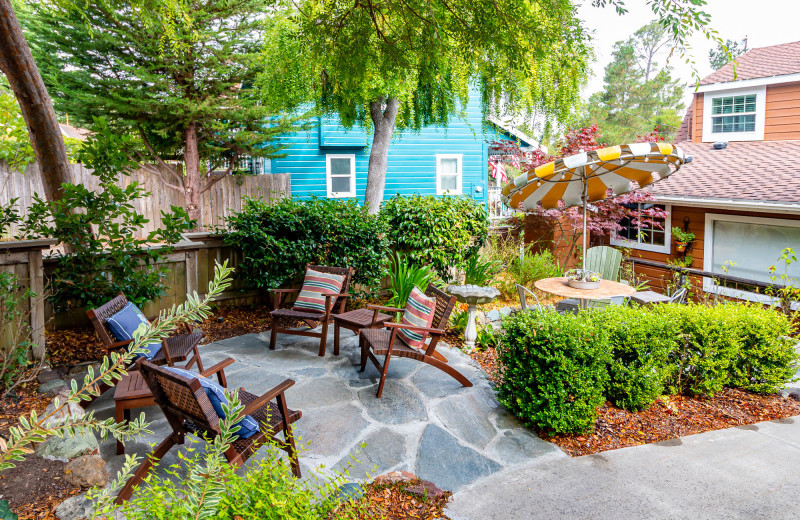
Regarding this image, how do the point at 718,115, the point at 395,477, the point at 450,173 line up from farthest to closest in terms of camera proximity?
the point at 450,173
the point at 718,115
the point at 395,477

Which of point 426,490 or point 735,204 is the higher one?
point 735,204

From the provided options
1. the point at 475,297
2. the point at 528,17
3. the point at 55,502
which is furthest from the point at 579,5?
the point at 55,502

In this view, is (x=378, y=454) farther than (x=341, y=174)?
No

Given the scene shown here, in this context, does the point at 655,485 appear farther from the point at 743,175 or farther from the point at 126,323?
the point at 743,175

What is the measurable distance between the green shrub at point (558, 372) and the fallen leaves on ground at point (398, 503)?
1197 mm

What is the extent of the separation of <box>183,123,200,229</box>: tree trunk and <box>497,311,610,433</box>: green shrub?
349 inches

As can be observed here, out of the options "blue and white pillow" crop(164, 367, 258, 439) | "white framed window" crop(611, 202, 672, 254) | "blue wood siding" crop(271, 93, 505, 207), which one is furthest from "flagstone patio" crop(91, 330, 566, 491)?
"blue wood siding" crop(271, 93, 505, 207)

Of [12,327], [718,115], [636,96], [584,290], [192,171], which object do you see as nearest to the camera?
[12,327]

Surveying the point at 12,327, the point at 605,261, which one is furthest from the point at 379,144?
the point at 12,327

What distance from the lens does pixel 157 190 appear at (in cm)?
1175

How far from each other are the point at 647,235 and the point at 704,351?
7509 millimetres

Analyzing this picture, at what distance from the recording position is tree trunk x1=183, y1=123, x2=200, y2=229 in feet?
36.4

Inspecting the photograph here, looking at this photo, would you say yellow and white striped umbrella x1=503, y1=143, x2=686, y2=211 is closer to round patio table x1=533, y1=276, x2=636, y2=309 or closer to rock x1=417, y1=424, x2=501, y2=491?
round patio table x1=533, y1=276, x2=636, y2=309

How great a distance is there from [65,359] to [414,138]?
11.3 m
